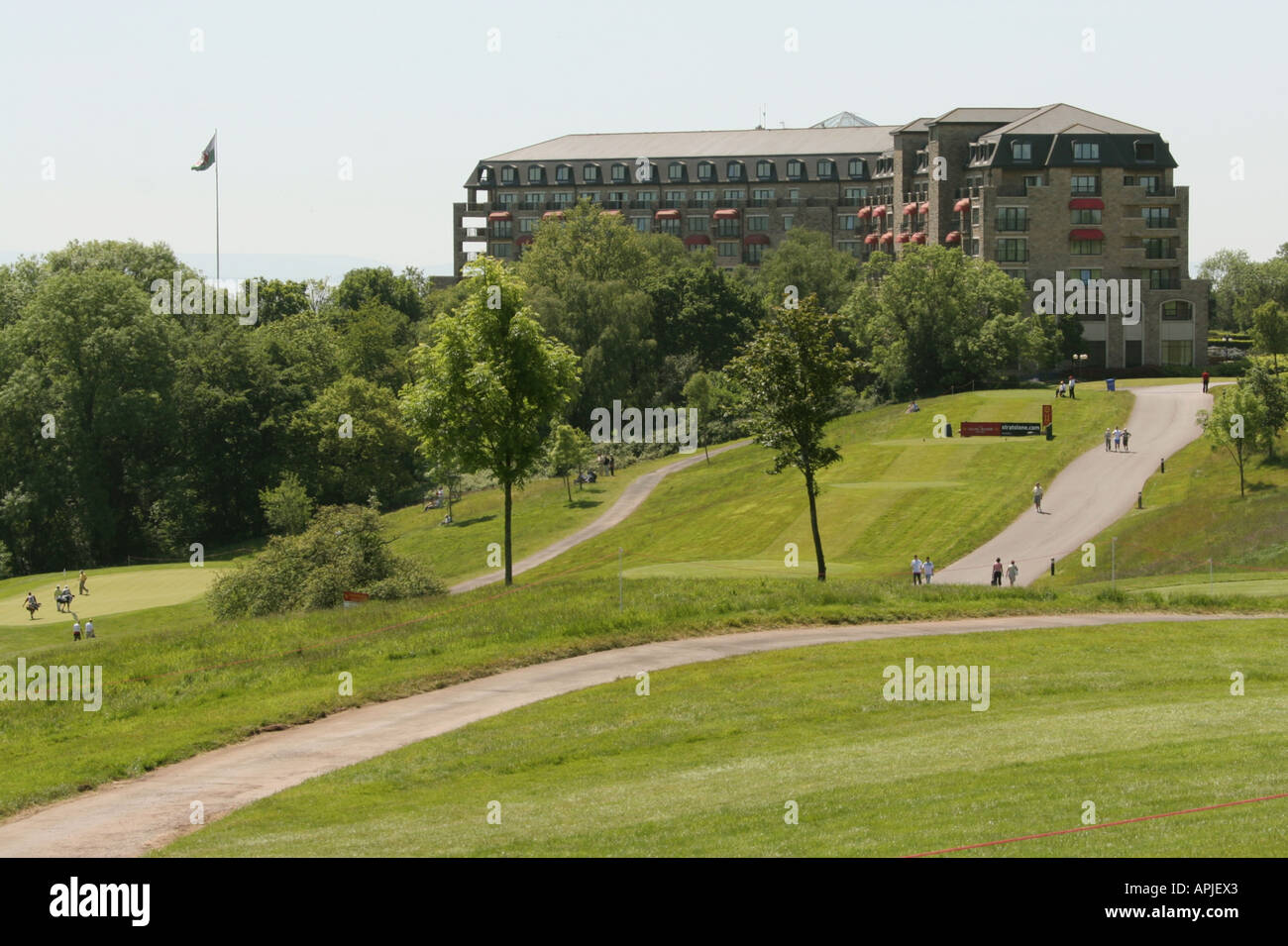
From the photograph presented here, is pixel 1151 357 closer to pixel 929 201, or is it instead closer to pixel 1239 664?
pixel 929 201

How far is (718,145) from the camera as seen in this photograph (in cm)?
19388

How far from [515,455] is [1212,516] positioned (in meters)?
37.0

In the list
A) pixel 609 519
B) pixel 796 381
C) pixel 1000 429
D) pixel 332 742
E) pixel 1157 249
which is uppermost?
pixel 1157 249

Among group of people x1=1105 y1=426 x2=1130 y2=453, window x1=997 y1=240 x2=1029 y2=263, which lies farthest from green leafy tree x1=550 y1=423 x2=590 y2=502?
window x1=997 y1=240 x2=1029 y2=263

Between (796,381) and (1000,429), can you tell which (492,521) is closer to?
(1000,429)

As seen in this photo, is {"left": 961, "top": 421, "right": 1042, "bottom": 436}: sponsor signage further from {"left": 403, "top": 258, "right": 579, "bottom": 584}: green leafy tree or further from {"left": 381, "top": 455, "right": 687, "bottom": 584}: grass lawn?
{"left": 403, "top": 258, "right": 579, "bottom": 584}: green leafy tree

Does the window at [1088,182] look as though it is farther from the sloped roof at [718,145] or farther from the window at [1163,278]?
the sloped roof at [718,145]

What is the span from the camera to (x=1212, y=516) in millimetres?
68438

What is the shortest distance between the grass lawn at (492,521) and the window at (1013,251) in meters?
39.6

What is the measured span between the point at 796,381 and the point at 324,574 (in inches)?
722

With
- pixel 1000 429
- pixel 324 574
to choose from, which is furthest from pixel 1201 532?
pixel 324 574

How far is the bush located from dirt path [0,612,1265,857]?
55.0ft

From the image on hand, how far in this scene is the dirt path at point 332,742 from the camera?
20734 mm
